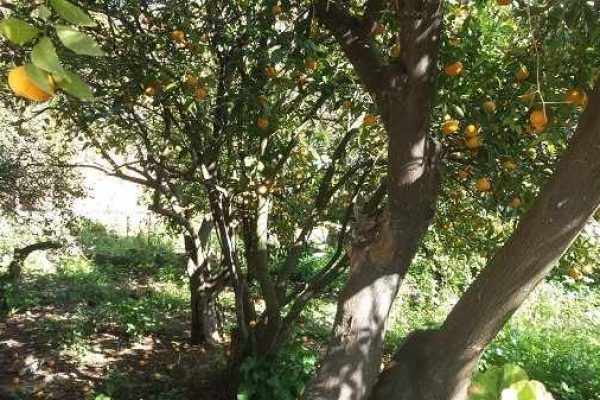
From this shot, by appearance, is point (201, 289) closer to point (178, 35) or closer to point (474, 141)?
point (178, 35)

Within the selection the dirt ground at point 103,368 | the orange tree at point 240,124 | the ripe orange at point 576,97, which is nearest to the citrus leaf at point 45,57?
the orange tree at point 240,124

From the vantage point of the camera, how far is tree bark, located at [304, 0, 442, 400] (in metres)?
2.20

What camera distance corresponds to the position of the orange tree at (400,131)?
2.04 m

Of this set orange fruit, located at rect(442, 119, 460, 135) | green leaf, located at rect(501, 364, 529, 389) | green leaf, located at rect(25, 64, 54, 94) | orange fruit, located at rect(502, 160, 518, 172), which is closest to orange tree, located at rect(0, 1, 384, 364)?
orange fruit, located at rect(442, 119, 460, 135)

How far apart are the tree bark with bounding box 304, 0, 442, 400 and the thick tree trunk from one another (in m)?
0.17

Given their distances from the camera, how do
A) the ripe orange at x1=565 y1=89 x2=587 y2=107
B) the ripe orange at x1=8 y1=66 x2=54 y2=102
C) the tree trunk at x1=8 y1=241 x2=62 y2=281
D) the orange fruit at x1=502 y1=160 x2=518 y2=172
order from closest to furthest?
1. the ripe orange at x1=8 y1=66 x2=54 y2=102
2. the ripe orange at x1=565 y1=89 x2=587 y2=107
3. the orange fruit at x1=502 y1=160 x2=518 y2=172
4. the tree trunk at x1=8 y1=241 x2=62 y2=281

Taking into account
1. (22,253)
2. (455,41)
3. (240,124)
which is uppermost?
(22,253)

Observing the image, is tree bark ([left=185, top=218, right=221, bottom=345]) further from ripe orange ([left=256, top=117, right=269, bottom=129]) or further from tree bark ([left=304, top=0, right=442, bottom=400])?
tree bark ([left=304, top=0, right=442, bottom=400])

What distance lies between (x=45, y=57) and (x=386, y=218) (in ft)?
6.14

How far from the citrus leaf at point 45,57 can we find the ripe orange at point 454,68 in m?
2.12

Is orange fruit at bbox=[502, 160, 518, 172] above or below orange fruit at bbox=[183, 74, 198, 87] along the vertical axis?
below

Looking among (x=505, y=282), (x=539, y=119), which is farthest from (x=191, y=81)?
(x=505, y=282)

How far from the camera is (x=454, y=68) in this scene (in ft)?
8.20

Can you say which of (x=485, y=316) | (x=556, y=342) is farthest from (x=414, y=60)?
(x=556, y=342)
